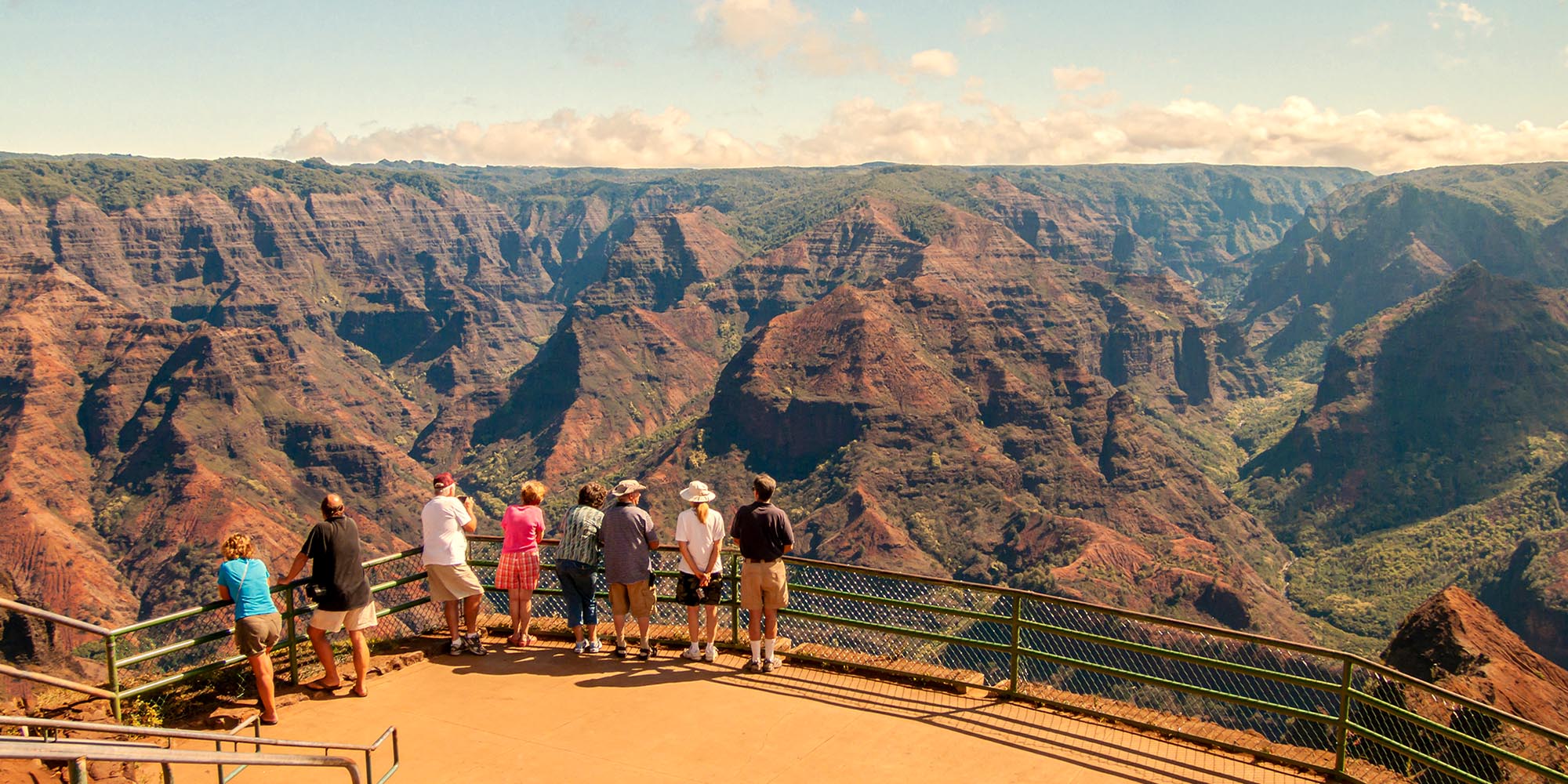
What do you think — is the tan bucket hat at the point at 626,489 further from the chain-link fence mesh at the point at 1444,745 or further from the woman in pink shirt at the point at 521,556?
the chain-link fence mesh at the point at 1444,745

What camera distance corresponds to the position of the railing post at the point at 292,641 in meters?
14.8

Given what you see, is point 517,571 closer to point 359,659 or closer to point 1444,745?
point 359,659

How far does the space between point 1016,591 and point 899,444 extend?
104830 mm

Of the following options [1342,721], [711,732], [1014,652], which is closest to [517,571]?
[711,732]

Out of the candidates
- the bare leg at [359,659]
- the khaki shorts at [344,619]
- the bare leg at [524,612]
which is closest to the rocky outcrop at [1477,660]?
the bare leg at [524,612]

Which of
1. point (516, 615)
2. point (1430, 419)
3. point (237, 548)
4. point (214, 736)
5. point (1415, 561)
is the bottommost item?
point (1415, 561)

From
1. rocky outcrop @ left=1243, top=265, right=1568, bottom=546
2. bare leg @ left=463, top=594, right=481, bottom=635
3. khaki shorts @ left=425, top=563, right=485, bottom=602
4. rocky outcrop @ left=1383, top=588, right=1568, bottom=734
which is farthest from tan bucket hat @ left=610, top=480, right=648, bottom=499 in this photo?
rocky outcrop @ left=1243, top=265, right=1568, bottom=546

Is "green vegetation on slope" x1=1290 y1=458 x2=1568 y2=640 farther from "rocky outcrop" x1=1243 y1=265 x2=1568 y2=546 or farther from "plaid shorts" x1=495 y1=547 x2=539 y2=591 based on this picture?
"plaid shorts" x1=495 y1=547 x2=539 y2=591

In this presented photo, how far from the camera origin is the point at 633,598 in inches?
646

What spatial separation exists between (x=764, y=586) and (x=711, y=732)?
8.36 ft

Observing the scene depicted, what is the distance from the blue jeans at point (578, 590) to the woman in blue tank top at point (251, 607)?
4.13 m

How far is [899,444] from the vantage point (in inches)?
4700

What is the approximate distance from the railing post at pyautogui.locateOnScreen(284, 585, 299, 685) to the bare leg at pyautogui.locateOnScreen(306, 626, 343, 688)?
27cm

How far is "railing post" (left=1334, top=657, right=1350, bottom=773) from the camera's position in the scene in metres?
12.8
